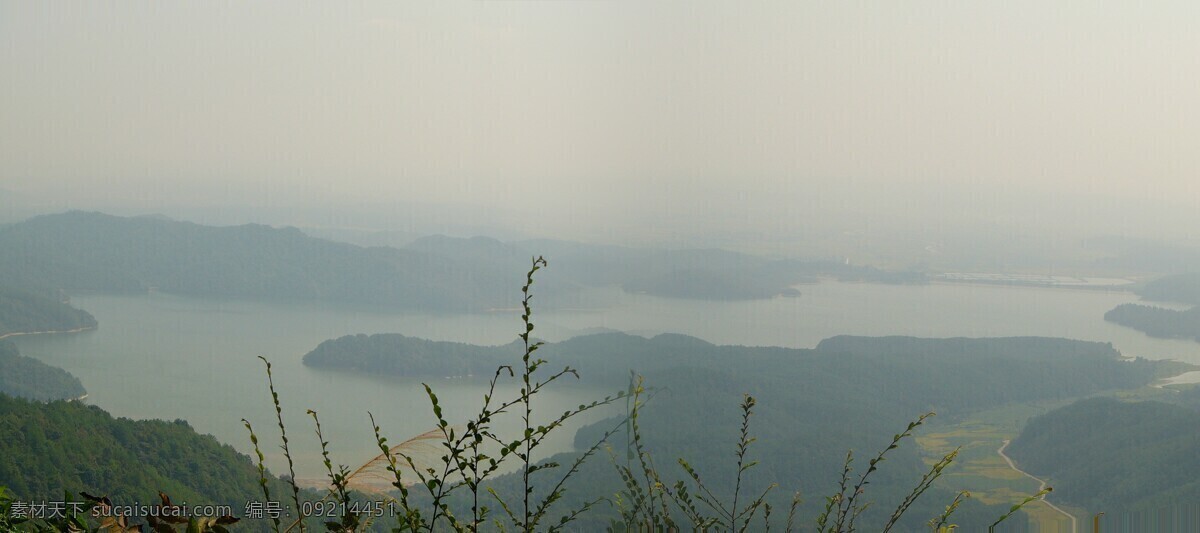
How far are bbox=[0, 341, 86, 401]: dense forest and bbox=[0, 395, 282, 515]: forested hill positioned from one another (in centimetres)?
51

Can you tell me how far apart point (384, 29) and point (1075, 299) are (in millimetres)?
4513

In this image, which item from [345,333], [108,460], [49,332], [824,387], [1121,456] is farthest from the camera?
[345,333]

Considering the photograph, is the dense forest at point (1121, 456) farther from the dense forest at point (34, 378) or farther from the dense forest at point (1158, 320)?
the dense forest at point (34, 378)

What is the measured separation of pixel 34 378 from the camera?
4.47m

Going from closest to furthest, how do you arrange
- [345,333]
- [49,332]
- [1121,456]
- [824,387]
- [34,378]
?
1. [1121,456]
2. [34,378]
3. [49,332]
4. [824,387]
5. [345,333]

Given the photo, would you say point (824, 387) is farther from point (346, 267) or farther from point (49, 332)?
point (49, 332)

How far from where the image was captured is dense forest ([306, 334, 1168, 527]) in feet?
15.8

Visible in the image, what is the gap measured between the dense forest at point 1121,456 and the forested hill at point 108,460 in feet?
12.6

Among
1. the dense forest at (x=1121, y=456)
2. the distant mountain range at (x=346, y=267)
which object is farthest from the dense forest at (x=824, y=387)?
the distant mountain range at (x=346, y=267)

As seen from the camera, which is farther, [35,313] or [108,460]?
[35,313]

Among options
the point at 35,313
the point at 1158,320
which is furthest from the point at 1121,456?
the point at 35,313

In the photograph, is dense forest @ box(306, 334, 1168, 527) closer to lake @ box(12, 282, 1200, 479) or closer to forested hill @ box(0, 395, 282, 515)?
lake @ box(12, 282, 1200, 479)

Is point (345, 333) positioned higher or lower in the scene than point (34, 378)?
higher

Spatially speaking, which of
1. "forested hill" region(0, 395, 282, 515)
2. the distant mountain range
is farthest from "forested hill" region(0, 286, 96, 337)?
"forested hill" region(0, 395, 282, 515)
